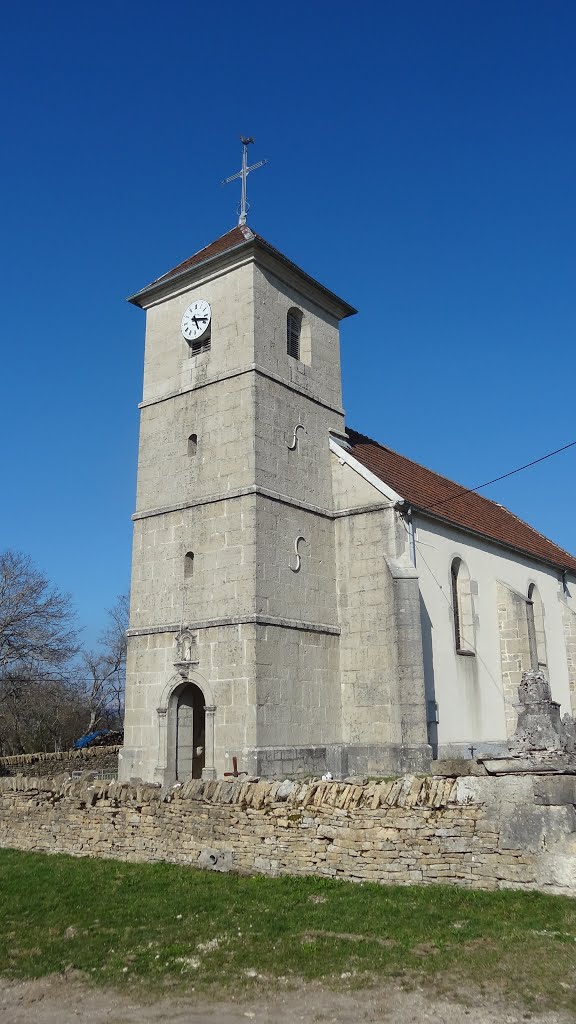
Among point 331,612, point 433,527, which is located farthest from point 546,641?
point 331,612

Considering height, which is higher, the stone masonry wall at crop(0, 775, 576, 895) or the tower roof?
the tower roof

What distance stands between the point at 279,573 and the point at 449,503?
8.53m

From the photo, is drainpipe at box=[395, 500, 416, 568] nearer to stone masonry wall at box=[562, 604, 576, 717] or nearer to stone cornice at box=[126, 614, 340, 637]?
stone cornice at box=[126, 614, 340, 637]

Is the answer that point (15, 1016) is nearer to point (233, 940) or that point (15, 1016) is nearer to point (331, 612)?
point (233, 940)

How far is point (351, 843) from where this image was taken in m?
9.62

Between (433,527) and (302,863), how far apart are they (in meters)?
12.8

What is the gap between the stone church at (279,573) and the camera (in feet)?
58.2

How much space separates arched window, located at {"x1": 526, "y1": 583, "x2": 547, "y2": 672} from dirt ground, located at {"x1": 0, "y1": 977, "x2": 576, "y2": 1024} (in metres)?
19.1

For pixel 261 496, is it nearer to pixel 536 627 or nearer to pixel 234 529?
pixel 234 529

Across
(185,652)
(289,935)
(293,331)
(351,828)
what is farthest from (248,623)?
(289,935)

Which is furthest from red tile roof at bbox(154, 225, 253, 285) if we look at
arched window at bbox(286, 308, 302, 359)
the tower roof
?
arched window at bbox(286, 308, 302, 359)

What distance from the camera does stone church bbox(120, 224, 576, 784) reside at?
17750 millimetres

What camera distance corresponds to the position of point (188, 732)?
19.0 m

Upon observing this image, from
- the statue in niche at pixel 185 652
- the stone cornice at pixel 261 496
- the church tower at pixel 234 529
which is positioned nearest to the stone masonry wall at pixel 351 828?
the church tower at pixel 234 529
